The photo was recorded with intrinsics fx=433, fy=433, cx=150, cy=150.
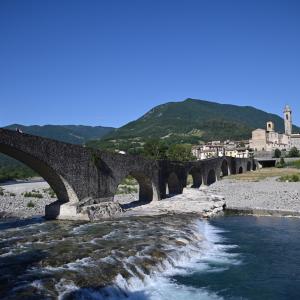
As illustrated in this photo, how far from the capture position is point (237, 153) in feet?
456

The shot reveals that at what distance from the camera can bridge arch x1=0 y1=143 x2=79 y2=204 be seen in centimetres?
2355

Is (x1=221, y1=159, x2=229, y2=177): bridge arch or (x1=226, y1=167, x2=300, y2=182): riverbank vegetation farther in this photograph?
(x1=221, y1=159, x2=229, y2=177): bridge arch

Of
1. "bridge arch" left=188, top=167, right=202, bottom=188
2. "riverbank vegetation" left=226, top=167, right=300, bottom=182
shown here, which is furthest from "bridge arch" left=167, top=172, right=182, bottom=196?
"riverbank vegetation" left=226, top=167, right=300, bottom=182

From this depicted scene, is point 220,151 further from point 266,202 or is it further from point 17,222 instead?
point 17,222

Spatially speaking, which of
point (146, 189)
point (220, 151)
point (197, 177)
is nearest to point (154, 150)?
point (197, 177)

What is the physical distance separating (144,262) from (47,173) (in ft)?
39.5

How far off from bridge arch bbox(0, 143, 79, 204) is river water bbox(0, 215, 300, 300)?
2.75 meters

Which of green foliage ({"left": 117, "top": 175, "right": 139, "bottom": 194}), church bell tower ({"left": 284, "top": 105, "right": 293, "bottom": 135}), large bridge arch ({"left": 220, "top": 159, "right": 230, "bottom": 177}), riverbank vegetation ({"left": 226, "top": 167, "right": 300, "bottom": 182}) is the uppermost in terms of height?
church bell tower ({"left": 284, "top": 105, "right": 293, "bottom": 135})

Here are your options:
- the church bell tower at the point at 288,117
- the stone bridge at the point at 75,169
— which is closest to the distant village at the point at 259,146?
the church bell tower at the point at 288,117

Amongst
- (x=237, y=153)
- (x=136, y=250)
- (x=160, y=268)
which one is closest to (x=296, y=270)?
(x=160, y=268)

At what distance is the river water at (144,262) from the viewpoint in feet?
42.2

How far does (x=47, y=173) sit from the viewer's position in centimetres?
2583

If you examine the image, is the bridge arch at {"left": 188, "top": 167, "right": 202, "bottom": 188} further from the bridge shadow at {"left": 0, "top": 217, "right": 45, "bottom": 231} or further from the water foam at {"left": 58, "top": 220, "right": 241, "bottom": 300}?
the water foam at {"left": 58, "top": 220, "right": 241, "bottom": 300}

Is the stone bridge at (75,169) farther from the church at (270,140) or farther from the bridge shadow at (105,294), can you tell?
the church at (270,140)
